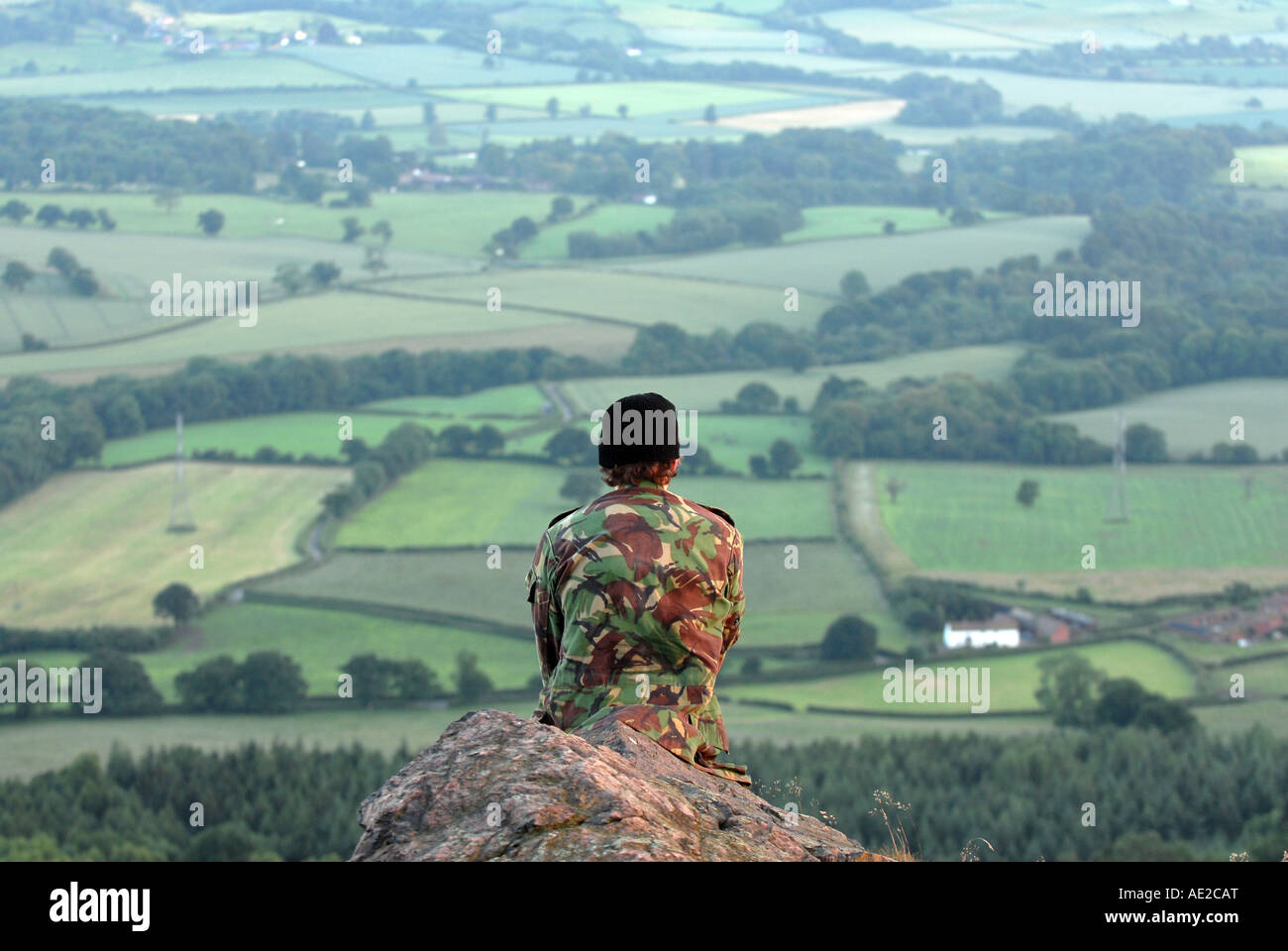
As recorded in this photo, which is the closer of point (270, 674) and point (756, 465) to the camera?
point (270, 674)

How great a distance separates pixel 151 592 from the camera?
191 ft

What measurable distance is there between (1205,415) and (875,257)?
36.4 meters

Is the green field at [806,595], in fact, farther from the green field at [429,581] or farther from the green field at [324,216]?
the green field at [324,216]

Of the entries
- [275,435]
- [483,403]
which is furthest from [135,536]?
[483,403]

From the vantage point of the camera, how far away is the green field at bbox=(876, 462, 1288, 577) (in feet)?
202

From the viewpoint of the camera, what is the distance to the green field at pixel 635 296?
96.6 meters

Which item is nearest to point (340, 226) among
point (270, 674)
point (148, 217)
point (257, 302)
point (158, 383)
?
point (148, 217)

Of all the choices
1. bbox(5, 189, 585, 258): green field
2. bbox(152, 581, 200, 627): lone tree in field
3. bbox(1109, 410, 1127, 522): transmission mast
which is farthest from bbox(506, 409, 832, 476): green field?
bbox(5, 189, 585, 258): green field

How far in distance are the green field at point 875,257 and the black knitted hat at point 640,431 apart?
99.0 meters

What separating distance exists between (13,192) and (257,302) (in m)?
35.3

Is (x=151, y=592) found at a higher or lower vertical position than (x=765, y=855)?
higher

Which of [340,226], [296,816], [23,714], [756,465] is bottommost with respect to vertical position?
[296,816]

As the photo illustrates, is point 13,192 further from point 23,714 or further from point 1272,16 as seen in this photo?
point 1272,16
